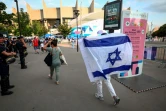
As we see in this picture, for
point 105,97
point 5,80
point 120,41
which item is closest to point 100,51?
point 120,41

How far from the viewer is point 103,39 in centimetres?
329

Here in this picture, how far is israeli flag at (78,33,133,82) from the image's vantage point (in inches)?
126

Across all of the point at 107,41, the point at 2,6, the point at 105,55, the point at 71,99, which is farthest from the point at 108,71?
the point at 2,6

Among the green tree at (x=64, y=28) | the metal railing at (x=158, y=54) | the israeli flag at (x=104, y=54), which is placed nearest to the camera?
the israeli flag at (x=104, y=54)

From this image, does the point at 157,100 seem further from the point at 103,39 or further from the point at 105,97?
the point at 103,39

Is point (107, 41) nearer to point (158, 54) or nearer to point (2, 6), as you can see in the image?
point (158, 54)

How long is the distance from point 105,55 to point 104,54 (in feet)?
0.13

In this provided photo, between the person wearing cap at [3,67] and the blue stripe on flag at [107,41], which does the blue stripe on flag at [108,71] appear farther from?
the person wearing cap at [3,67]

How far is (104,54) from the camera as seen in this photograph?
3273 mm

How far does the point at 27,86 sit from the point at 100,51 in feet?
10.6

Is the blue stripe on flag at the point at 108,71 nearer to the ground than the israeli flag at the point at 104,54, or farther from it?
nearer to the ground

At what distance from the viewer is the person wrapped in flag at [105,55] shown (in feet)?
10.5

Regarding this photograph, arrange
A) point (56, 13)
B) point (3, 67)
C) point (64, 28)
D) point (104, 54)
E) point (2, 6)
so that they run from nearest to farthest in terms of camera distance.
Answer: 1. point (104, 54)
2. point (3, 67)
3. point (2, 6)
4. point (64, 28)
5. point (56, 13)

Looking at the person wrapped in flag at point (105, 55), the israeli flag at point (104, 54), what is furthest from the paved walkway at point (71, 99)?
the israeli flag at point (104, 54)
